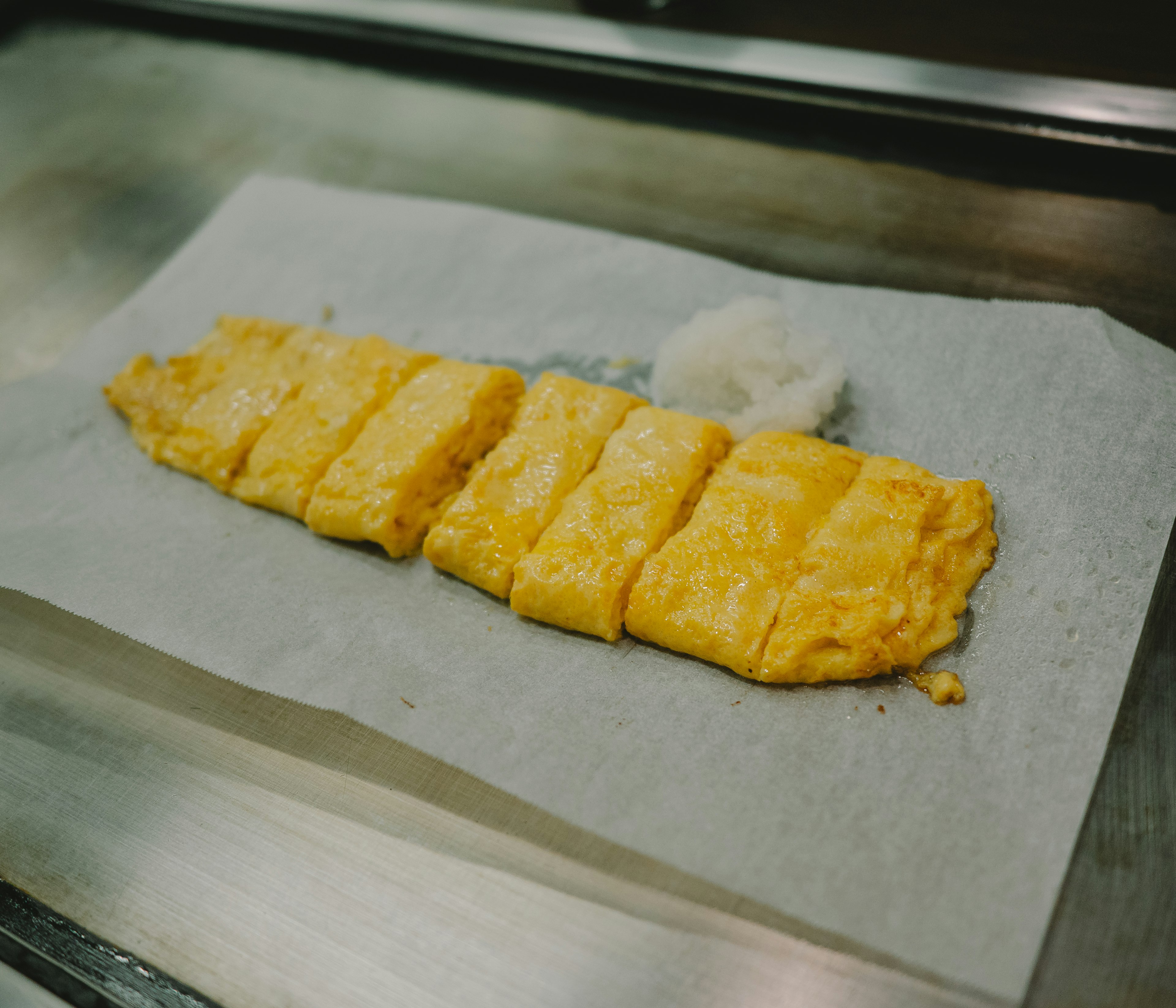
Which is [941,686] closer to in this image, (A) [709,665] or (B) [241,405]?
(A) [709,665]

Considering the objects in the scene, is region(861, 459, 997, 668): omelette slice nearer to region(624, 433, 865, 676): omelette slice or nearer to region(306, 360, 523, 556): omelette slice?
region(624, 433, 865, 676): omelette slice

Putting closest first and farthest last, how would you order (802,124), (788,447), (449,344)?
(788,447), (449,344), (802,124)

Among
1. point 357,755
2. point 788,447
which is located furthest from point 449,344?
point 357,755

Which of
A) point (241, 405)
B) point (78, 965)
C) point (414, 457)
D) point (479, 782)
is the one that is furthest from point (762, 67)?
point (78, 965)

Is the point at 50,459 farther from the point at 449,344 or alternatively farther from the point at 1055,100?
the point at 1055,100

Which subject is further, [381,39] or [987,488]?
[381,39]

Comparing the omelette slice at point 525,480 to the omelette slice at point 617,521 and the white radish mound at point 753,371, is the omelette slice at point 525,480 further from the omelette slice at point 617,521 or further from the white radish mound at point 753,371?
the white radish mound at point 753,371
